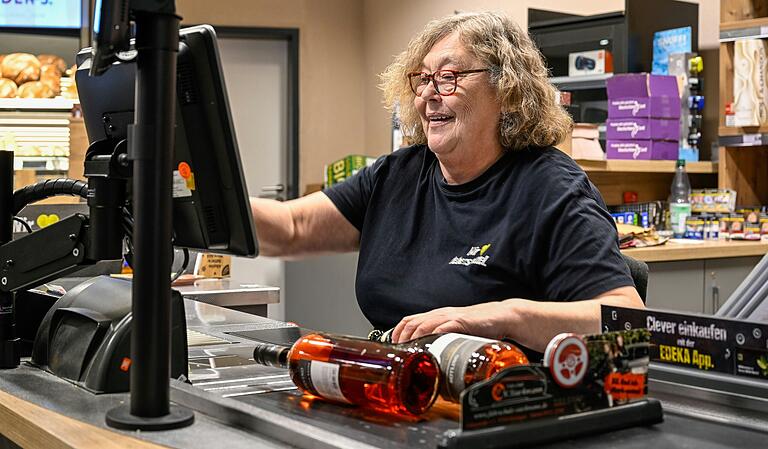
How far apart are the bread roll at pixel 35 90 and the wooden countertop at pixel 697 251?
2.41 m

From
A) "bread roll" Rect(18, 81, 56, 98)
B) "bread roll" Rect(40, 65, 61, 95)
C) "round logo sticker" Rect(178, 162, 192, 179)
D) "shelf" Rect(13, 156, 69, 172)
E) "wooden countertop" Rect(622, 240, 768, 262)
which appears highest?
"bread roll" Rect(40, 65, 61, 95)

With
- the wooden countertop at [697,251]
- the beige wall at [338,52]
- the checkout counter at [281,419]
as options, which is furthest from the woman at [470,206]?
the beige wall at [338,52]

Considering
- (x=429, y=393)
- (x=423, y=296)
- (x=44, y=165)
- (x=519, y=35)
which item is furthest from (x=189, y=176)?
(x=44, y=165)

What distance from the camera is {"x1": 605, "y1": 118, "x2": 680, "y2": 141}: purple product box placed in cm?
453

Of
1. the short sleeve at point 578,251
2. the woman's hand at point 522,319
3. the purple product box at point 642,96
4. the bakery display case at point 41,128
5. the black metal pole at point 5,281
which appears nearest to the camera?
the woman's hand at point 522,319

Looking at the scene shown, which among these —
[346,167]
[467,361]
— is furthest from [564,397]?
[346,167]

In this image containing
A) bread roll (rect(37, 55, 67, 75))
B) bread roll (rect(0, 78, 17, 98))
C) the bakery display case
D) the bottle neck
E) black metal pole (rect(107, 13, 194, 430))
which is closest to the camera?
black metal pole (rect(107, 13, 194, 430))

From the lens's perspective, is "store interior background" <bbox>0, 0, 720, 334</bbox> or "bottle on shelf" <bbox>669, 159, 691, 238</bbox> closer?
"bottle on shelf" <bbox>669, 159, 691, 238</bbox>

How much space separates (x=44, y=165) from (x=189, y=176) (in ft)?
8.98

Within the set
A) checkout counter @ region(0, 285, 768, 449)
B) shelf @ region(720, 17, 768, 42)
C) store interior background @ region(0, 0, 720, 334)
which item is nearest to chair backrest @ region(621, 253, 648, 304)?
checkout counter @ region(0, 285, 768, 449)

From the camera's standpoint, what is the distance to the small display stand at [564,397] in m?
0.99

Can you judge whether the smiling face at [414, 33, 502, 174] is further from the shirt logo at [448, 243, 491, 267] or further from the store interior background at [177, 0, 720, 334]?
the store interior background at [177, 0, 720, 334]

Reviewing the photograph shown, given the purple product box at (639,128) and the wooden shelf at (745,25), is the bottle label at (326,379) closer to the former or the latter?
the purple product box at (639,128)

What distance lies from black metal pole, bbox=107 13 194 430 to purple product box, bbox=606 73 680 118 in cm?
361
